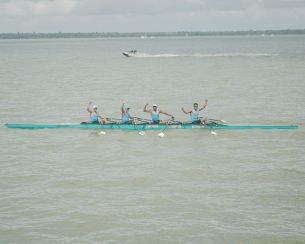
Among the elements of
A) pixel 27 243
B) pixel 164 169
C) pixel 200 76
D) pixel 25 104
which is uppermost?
pixel 200 76

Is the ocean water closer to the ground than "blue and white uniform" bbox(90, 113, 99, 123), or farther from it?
closer to the ground

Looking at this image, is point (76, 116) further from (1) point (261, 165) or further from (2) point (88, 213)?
(2) point (88, 213)

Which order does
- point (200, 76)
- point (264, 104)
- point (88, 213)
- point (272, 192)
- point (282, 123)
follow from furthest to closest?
point (200, 76), point (264, 104), point (282, 123), point (272, 192), point (88, 213)

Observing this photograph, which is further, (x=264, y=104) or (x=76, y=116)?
(x=264, y=104)

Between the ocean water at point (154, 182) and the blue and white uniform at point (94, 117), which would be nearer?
the ocean water at point (154, 182)

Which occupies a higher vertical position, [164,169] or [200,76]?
[200,76]

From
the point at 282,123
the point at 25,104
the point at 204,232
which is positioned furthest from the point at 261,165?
the point at 25,104

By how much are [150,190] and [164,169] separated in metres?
2.60

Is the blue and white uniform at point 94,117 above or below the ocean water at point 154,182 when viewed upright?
above

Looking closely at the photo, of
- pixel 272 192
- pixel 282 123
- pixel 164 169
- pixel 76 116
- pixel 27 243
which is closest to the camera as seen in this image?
pixel 27 243

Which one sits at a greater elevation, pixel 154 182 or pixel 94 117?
pixel 94 117

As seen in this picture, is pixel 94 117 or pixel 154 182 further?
pixel 94 117

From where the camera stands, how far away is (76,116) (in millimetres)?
33781

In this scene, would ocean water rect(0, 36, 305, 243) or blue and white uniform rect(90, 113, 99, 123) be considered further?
blue and white uniform rect(90, 113, 99, 123)
